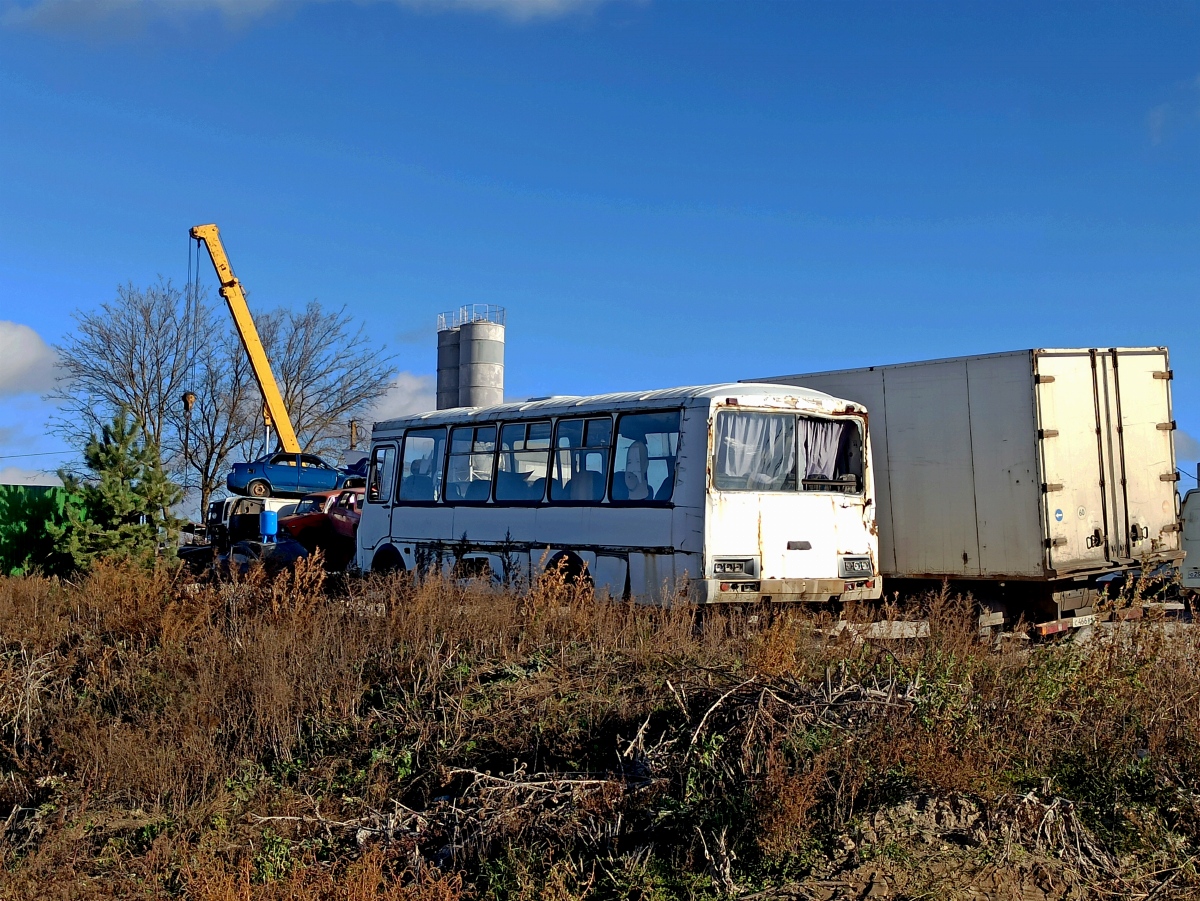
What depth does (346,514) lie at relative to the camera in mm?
22016

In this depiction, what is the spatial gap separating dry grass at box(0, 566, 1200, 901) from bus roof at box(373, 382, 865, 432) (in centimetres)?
278

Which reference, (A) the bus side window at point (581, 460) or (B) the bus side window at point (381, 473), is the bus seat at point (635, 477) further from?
(B) the bus side window at point (381, 473)

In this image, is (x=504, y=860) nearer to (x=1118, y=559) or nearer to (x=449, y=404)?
(x=1118, y=559)

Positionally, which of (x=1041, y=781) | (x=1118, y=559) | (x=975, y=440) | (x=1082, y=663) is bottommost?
(x=1041, y=781)

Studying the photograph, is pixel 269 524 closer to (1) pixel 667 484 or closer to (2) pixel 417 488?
(2) pixel 417 488

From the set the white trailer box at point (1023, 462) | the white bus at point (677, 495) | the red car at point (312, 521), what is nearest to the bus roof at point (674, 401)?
the white bus at point (677, 495)

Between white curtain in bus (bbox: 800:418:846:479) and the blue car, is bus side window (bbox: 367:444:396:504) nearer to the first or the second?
white curtain in bus (bbox: 800:418:846:479)

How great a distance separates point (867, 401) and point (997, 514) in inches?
86.9

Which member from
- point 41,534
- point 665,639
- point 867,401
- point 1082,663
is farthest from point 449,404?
point 1082,663

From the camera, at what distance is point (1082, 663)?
6.86 metres

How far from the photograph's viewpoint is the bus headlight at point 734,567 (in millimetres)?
10648

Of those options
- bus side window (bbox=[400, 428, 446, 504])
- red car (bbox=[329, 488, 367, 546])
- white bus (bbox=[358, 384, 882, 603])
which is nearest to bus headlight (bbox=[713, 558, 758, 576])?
white bus (bbox=[358, 384, 882, 603])

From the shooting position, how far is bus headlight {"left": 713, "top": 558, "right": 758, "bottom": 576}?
10.6 meters

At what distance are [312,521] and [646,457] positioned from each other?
12541 millimetres
